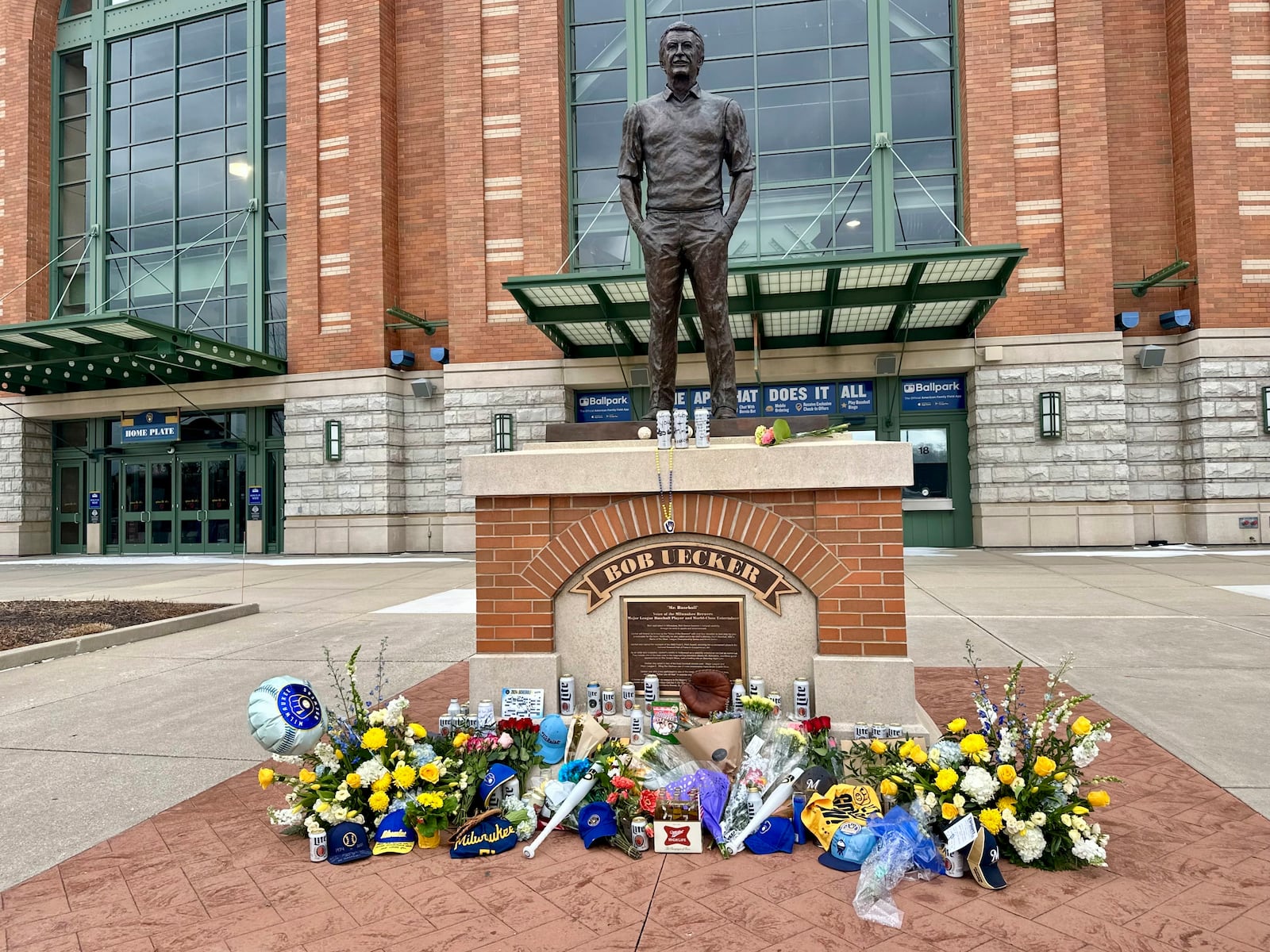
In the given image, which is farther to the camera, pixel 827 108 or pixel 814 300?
pixel 827 108

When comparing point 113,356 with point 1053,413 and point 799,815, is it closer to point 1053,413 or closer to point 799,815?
point 799,815

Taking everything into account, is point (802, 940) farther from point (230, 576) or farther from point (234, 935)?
point (230, 576)

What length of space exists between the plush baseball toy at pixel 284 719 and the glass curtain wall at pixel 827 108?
1573 cm

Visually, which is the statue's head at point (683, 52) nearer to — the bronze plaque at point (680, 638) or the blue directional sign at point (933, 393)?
the bronze plaque at point (680, 638)

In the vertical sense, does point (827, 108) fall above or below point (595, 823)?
above

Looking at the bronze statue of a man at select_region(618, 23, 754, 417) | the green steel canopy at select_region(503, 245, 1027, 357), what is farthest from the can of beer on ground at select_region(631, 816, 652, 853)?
the green steel canopy at select_region(503, 245, 1027, 357)

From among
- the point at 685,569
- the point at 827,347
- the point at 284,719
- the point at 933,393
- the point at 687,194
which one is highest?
the point at 827,347

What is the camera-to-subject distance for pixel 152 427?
21.6m

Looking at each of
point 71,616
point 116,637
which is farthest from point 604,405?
point 116,637

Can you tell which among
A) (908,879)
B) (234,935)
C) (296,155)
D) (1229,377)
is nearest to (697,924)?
(908,879)

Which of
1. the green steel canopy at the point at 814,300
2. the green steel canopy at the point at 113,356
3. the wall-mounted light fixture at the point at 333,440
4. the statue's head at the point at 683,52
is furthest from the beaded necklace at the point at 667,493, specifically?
the wall-mounted light fixture at the point at 333,440

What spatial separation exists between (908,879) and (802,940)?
68cm

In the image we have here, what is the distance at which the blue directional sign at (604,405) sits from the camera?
18.5 m

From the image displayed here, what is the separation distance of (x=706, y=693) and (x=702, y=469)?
1.25 metres
